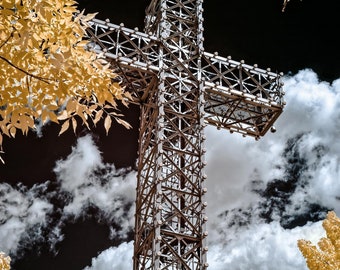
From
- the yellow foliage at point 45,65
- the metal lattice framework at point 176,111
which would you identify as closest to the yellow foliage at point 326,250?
the metal lattice framework at point 176,111

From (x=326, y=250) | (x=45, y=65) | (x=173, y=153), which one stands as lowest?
(x=45, y=65)

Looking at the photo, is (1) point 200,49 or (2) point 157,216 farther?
(1) point 200,49

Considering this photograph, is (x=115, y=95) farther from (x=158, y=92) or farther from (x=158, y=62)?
(x=158, y=62)

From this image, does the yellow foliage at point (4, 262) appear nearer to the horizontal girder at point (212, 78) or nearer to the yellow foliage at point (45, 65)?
the horizontal girder at point (212, 78)

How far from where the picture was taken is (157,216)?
9.89m

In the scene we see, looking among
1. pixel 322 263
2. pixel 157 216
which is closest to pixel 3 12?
pixel 157 216

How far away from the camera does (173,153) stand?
11508mm

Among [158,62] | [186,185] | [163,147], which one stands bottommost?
[186,185]

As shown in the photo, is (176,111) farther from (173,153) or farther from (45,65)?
(45,65)

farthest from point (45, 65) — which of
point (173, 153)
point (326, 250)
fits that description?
point (326, 250)

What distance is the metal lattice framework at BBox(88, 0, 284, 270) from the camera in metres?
10.3

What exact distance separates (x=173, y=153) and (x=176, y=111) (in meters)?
0.92

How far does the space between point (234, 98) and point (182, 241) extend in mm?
4365

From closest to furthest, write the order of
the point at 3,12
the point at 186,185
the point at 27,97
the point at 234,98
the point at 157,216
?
the point at 3,12
the point at 27,97
the point at 157,216
the point at 186,185
the point at 234,98
